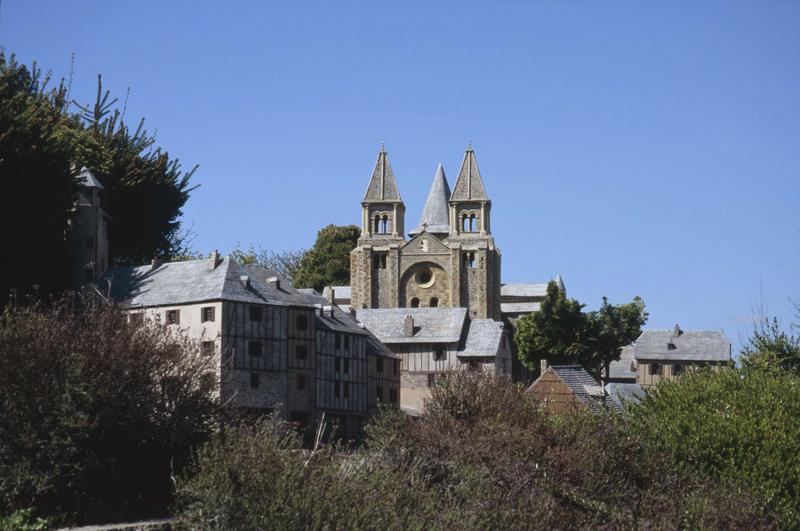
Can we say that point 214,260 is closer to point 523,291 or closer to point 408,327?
point 408,327

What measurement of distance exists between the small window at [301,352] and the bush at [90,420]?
23008mm

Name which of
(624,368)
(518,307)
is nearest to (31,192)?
(624,368)

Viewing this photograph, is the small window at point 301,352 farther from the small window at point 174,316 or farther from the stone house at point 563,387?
the stone house at point 563,387

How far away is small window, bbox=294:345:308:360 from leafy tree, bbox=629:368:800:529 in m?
20.6

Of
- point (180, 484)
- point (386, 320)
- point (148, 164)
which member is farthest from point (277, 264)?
point (180, 484)

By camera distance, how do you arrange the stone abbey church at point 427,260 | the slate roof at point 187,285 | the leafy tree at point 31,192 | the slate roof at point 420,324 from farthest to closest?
the stone abbey church at point 427,260
the slate roof at point 420,324
the slate roof at point 187,285
the leafy tree at point 31,192

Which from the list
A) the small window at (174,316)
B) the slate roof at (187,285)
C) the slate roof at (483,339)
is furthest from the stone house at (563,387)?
the slate roof at (483,339)

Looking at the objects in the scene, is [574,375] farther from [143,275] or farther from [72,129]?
[72,129]

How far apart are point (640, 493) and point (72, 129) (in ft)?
116

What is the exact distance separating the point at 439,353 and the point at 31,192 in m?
31.9

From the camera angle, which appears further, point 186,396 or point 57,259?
point 57,259

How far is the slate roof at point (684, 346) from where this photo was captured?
277 ft

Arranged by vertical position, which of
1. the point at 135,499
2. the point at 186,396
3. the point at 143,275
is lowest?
the point at 135,499

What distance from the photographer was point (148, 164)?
62.5 m
